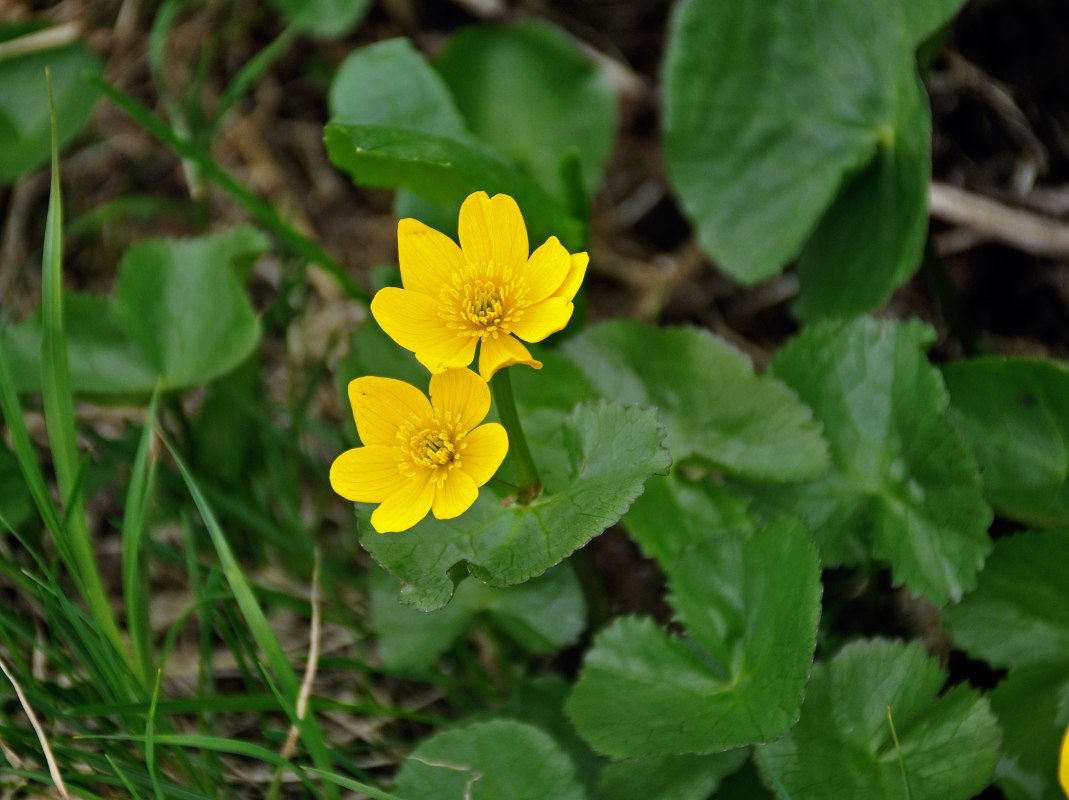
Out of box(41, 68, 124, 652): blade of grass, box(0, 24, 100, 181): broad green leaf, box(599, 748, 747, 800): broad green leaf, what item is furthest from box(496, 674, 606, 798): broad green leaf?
box(0, 24, 100, 181): broad green leaf

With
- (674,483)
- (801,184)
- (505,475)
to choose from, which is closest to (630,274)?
(801,184)

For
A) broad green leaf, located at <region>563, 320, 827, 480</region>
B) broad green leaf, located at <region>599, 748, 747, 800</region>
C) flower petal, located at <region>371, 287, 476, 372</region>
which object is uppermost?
flower petal, located at <region>371, 287, 476, 372</region>

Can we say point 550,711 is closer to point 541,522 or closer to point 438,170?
point 541,522

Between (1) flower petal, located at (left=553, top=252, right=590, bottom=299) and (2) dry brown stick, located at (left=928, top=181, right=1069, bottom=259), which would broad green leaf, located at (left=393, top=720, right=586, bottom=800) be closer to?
(1) flower petal, located at (left=553, top=252, right=590, bottom=299)

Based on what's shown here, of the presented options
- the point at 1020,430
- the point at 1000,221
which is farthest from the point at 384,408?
the point at 1000,221

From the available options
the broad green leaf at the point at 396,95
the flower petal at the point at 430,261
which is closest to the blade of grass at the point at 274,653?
the flower petal at the point at 430,261

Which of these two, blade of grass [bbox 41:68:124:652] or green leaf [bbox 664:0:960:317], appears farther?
green leaf [bbox 664:0:960:317]

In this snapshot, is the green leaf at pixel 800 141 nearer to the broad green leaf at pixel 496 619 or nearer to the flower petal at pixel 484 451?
the broad green leaf at pixel 496 619
